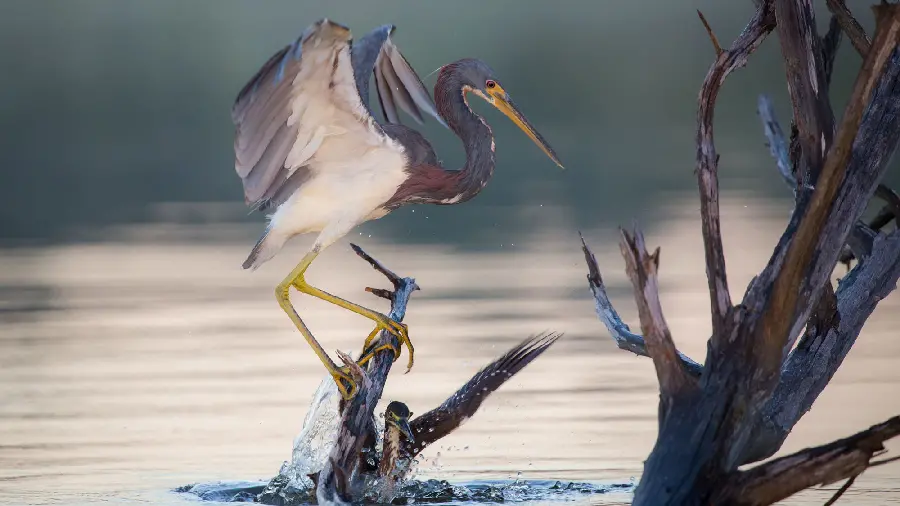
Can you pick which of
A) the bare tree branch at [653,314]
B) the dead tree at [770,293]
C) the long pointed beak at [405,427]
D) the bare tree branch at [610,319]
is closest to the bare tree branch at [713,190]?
the dead tree at [770,293]

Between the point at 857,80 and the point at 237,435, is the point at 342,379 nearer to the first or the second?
the point at 237,435

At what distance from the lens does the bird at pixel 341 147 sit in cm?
610

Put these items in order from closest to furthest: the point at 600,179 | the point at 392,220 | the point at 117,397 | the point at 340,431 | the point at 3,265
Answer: the point at 340,431 → the point at 117,397 → the point at 3,265 → the point at 392,220 → the point at 600,179

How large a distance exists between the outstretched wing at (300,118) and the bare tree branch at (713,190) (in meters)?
1.39

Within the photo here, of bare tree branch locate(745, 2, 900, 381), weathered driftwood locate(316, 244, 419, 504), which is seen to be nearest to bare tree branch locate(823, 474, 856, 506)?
bare tree branch locate(745, 2, 900, 381)

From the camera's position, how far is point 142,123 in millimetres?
27984

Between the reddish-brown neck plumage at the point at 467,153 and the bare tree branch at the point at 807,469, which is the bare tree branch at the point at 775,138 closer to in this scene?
the reddish-brown neck plumage at the point at 467,153

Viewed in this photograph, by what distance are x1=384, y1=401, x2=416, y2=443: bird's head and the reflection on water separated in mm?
391

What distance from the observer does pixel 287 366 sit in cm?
847

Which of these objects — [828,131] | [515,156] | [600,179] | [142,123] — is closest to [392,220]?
[600,179]

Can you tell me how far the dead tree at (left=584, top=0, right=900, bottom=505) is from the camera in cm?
459

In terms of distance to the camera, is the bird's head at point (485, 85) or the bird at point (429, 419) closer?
the bird at point (429, 419)

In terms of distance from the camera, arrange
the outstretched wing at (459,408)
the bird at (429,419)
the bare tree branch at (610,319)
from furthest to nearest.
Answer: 1. the outstretched wing at (459,408)
2. the bird at (429,419)
3. the bare tree branch at (610,319)

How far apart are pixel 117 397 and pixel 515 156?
14.3 m
